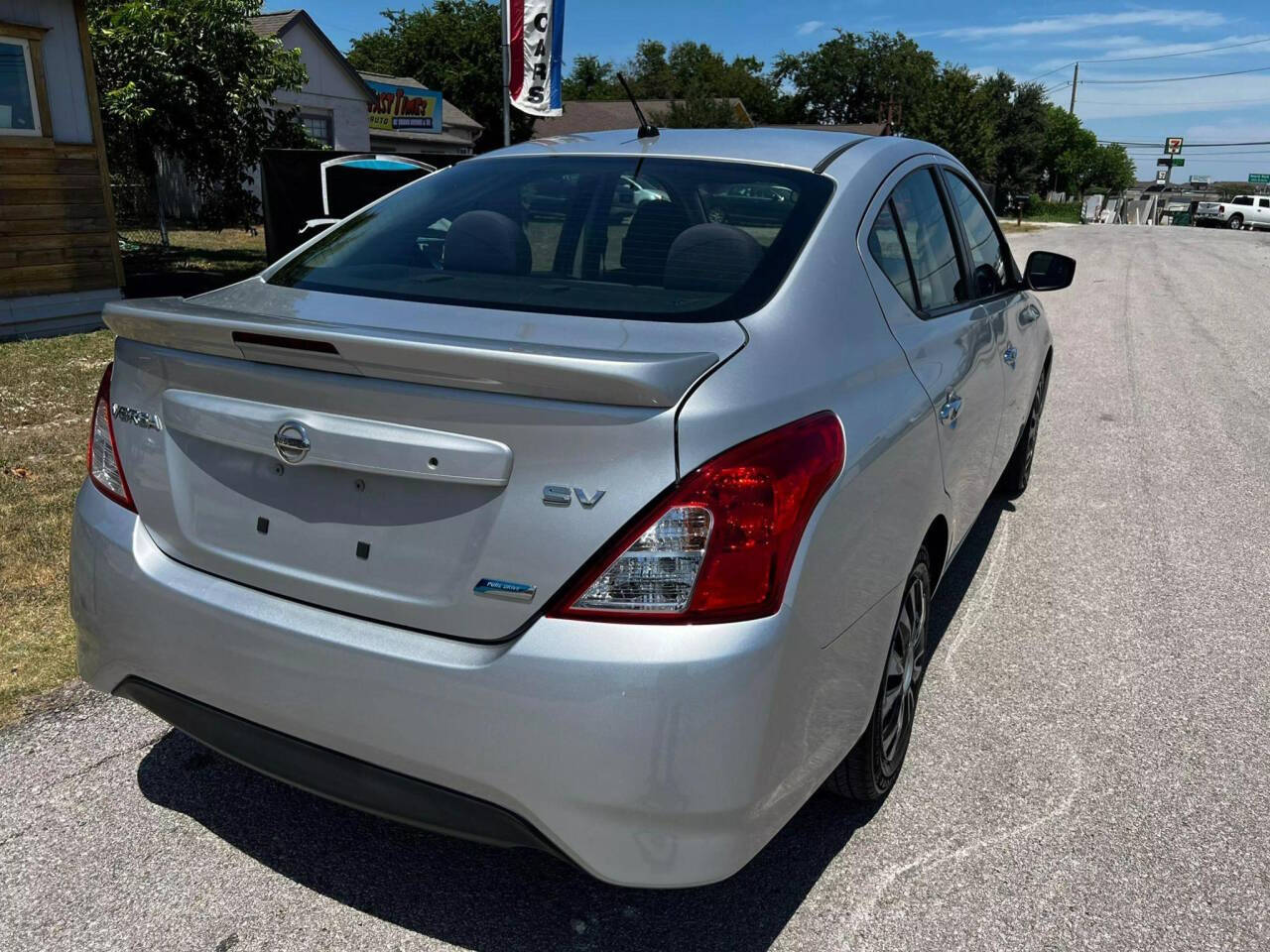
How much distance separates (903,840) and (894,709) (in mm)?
333

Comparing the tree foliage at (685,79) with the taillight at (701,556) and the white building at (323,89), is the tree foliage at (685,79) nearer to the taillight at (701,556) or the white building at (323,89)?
the white building at (323,89)

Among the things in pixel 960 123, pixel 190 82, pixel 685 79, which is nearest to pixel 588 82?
pixel 685 79

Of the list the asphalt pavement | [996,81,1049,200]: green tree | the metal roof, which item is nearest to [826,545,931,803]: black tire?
the asphalt pavement

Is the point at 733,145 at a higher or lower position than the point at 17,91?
lower

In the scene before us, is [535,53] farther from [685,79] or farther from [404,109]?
[685,79]

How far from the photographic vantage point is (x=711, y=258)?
7.89ft

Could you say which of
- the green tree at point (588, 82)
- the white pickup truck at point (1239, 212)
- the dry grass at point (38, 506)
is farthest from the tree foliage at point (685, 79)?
the dry grass at point (38, 506)

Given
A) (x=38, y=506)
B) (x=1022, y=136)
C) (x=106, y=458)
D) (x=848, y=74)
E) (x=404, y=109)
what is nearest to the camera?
(x=106, y=458)

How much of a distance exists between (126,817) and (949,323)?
269 cm

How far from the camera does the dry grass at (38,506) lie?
11.1 ft

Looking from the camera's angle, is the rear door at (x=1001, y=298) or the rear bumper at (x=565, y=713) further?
the rear door at (x=1001, y=298)

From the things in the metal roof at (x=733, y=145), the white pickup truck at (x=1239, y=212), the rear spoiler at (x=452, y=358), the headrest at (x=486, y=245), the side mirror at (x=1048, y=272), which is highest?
the metal roof at (x=733, y=145)

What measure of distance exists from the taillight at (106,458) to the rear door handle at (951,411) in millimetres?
2089

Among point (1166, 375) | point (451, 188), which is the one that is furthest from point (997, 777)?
point (1166, 375)
